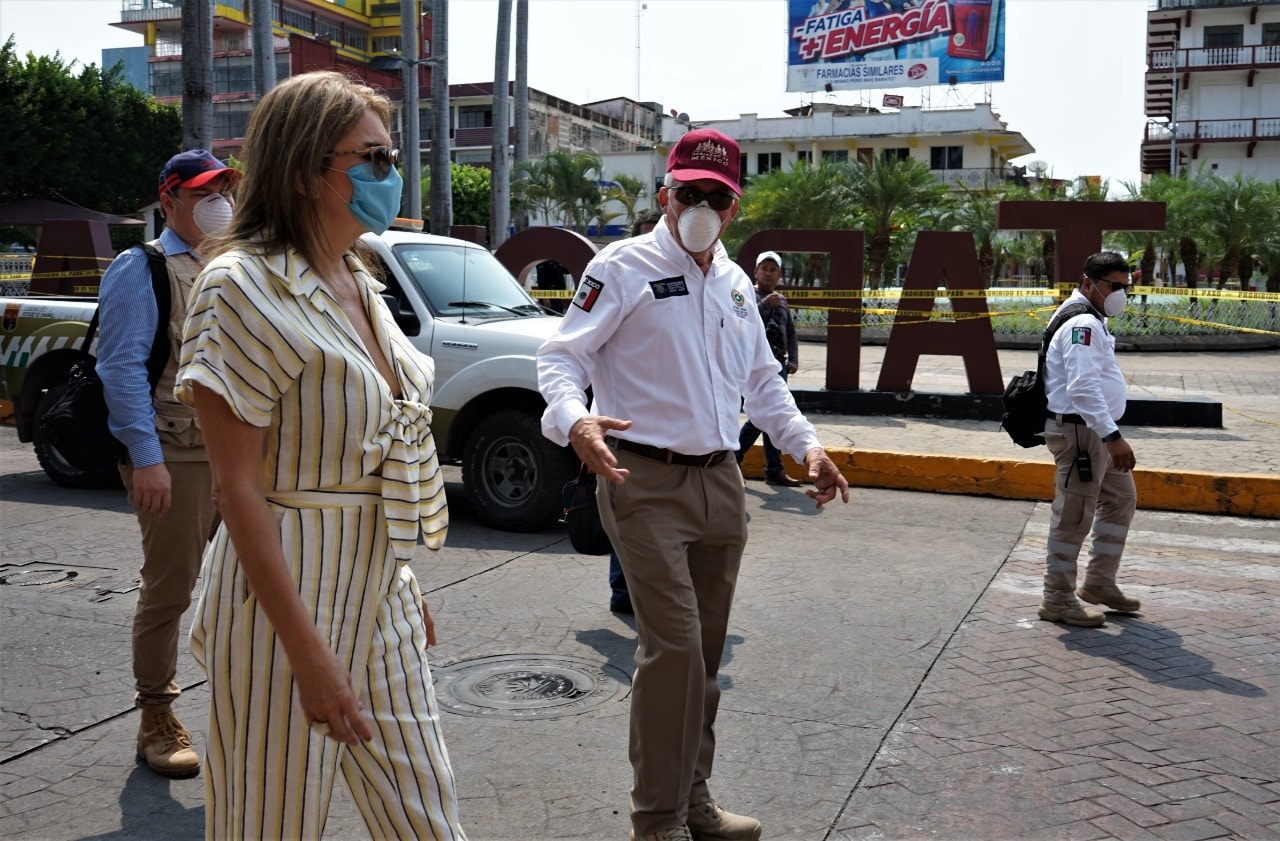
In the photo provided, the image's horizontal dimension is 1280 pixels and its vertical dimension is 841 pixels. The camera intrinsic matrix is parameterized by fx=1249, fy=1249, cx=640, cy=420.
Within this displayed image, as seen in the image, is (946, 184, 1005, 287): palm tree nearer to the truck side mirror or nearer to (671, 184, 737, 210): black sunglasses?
the truck side mirror

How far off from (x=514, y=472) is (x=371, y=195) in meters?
6.04

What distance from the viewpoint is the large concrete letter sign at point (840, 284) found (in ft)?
46.0

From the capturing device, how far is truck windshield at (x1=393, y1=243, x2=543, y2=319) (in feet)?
28.8

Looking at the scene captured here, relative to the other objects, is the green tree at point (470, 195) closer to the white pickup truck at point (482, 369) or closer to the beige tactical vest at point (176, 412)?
the white pickup truck at point (482, 369)

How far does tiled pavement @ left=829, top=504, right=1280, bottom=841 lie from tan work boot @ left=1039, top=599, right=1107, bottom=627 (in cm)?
5

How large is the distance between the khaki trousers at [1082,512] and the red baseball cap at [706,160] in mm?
3262

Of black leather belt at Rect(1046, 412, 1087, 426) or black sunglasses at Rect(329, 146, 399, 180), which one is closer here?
black sunglasses at Rect(329, 146, 399, 180)

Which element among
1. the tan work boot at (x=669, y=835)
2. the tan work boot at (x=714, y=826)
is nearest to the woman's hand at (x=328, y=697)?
the tan work boot at (x=669, y=835)

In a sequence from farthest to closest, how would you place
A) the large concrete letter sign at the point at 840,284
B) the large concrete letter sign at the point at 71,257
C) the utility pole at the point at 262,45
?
the utility pole at the point at 262,45
the large concrete letter sign at the point at 71,257
the large concrete letter sign at the point at 840,284

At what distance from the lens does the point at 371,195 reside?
7.69 ft

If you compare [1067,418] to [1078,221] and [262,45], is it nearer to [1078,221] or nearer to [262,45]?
[1078,221]

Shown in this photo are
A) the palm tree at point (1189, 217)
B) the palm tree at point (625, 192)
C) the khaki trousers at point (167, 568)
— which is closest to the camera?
the khaki trousers at point (167, 568)

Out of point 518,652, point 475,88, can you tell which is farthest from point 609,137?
point 518,652

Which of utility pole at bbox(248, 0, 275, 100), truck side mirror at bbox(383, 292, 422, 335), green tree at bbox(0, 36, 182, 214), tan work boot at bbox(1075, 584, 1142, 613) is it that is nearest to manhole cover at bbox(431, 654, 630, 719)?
tan work boot at bbox(1075, 584, 1142, 613)
